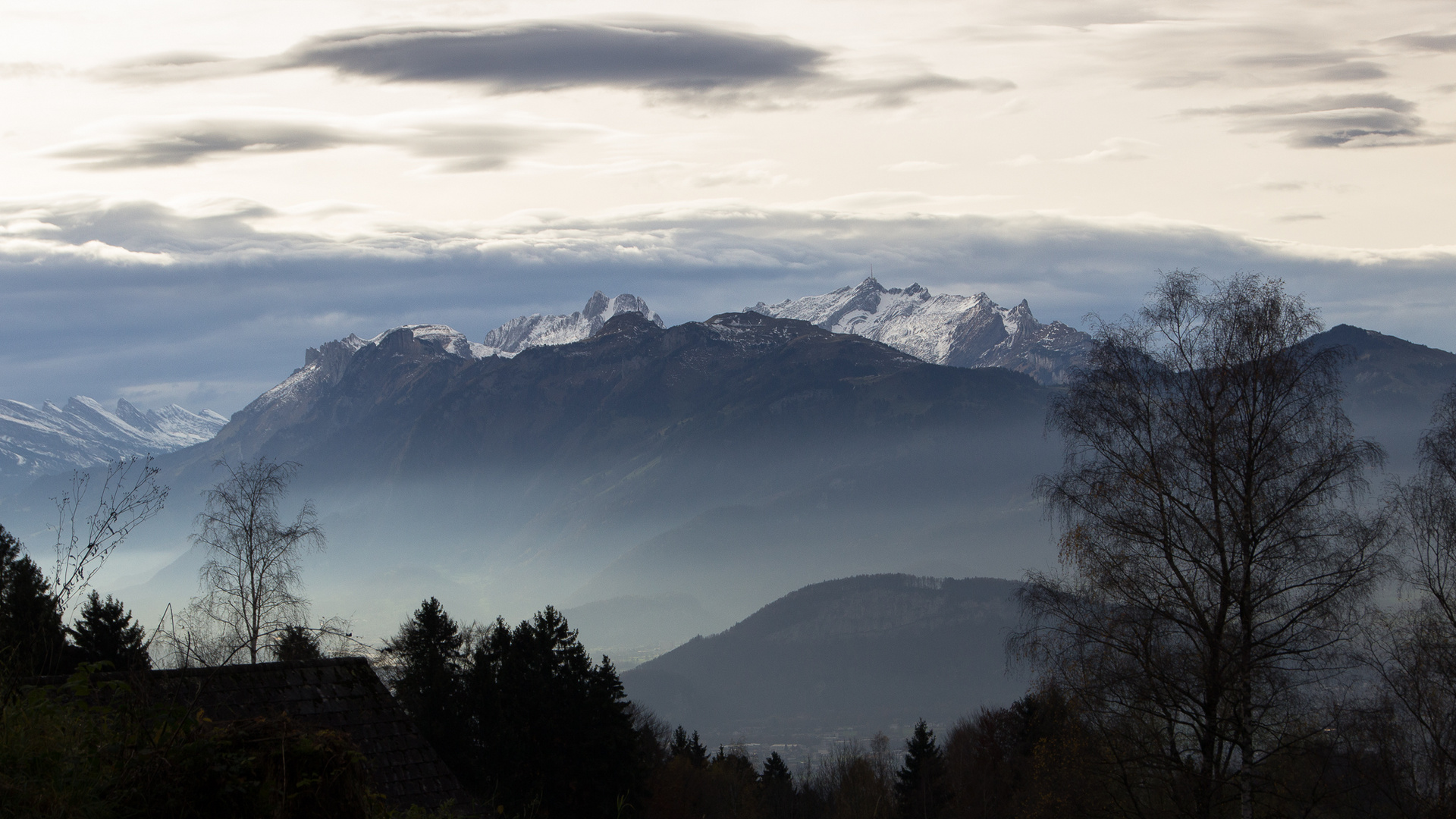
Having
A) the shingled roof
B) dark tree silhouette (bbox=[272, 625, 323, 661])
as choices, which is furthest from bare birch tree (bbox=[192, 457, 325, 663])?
the shingled roof

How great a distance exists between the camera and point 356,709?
17250 millimetres

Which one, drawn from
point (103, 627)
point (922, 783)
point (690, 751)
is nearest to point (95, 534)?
point (103, 627)

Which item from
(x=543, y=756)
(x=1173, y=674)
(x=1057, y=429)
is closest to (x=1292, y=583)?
(x=1173, y=674)

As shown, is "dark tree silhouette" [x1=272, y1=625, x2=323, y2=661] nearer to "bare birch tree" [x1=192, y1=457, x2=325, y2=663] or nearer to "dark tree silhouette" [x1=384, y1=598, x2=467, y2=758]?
"bare birch tree" [x1=192, y1=457, x2=325, y2=663]

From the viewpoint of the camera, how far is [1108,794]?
68.1 ft

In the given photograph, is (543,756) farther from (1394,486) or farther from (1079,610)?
(1394,486)

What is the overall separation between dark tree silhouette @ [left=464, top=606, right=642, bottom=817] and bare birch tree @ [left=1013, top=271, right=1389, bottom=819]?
2311cm

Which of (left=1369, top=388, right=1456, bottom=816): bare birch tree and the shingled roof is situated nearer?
the shingled roof

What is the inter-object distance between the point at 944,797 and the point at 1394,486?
171 feet

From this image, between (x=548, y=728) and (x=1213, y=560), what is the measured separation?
28162 millimetres

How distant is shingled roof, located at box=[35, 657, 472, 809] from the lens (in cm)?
1617

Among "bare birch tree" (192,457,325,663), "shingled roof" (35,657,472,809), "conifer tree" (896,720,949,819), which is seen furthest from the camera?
"conifer tree" (896,720,949,819)

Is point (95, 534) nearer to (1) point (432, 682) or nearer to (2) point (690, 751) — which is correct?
(1) point (432, 682)

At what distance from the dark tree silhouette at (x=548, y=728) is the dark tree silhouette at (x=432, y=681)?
0.75 m
